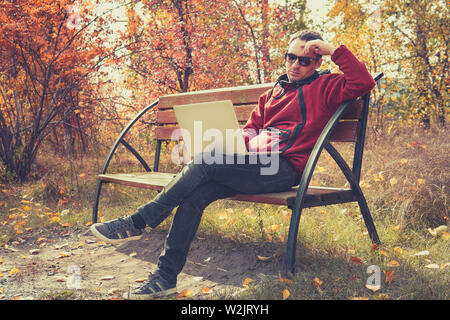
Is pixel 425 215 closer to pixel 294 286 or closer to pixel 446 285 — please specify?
pixel 446 285

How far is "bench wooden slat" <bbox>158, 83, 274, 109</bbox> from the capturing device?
3.61 meters

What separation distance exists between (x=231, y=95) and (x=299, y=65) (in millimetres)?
997

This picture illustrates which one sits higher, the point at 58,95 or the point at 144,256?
the point at 58,95

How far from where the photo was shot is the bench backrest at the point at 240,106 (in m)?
2.97

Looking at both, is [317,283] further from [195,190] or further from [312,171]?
[195,190]

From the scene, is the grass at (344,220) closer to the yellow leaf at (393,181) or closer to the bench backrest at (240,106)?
the yellow leaf at (393,181)

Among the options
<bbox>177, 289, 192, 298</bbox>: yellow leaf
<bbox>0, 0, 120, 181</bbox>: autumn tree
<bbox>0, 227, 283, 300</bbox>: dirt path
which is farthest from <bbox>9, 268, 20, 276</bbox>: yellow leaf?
<bbox>0, 0, 120, 181</bbox>: autumn tree

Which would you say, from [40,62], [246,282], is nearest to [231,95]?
[246,282]

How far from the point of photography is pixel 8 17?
5.61m

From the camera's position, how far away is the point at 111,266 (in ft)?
11.4

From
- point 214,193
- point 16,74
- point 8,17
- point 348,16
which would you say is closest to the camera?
point 214,193

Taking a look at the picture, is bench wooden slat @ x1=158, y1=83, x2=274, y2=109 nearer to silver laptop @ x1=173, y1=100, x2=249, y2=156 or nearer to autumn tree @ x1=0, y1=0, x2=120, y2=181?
silver laptop @ x1=173, y1=100, x2=249, y2=156

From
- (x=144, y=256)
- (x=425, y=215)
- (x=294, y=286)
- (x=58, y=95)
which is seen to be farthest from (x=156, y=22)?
(x=294, y=286)

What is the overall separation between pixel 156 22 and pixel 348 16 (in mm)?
5655
